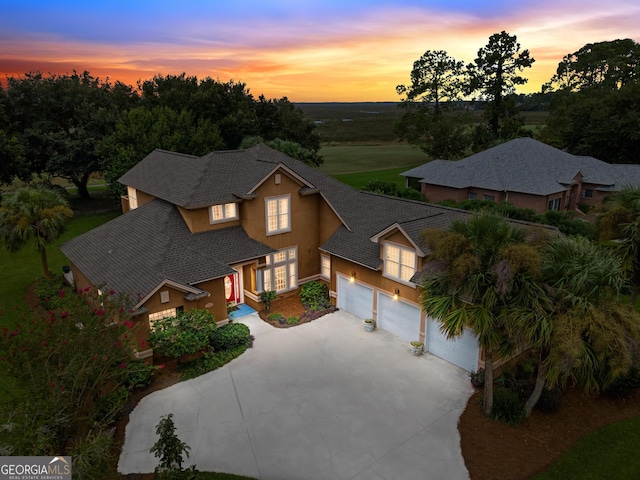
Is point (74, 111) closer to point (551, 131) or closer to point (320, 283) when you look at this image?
point (320, 283)

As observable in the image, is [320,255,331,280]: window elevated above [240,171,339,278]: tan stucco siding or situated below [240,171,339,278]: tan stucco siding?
below

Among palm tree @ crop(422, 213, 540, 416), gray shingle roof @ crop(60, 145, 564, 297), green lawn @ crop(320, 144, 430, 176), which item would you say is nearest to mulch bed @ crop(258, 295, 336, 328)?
gray shingle roof @ crop(60, 145, 564, 297)

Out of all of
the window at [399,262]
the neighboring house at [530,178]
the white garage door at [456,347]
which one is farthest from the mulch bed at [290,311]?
the neighboring house at [530,178]

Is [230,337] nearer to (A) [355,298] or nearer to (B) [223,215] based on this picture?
(A) [355,298]

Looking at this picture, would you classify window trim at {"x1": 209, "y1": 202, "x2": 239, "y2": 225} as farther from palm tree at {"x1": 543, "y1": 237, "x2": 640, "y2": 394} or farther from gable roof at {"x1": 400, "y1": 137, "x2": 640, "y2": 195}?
gable roof at {"x1": 400, "y1": 137, "x2": 640, "y2": 195}

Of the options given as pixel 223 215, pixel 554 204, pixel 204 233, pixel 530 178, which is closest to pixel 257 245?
pixel 223 215

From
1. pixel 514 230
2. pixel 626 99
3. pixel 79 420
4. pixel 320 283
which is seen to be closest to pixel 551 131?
pixel 626 99

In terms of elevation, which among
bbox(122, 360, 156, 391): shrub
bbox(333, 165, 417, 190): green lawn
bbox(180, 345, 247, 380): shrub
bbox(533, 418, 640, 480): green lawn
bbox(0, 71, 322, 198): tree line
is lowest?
bbox(533, 418, 640, 480): green lawn

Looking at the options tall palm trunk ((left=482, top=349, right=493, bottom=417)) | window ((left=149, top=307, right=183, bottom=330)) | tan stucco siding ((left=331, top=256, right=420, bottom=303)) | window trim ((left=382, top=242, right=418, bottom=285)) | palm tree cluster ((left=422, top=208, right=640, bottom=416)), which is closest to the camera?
palm tree cluster ((left=422, top=208, right=640, bottom=416))
